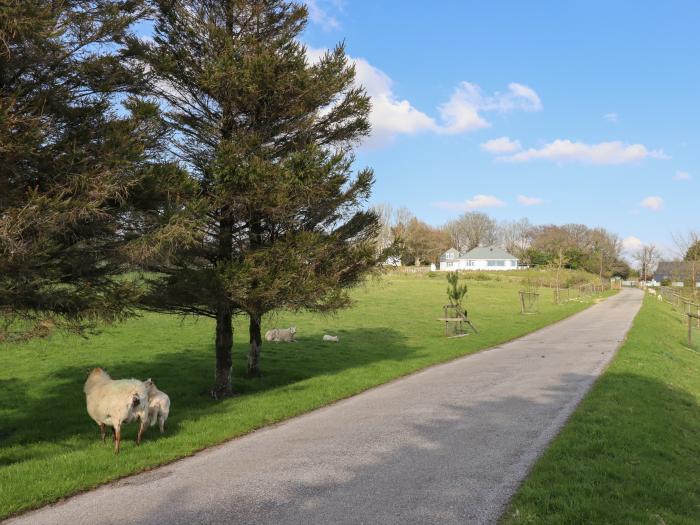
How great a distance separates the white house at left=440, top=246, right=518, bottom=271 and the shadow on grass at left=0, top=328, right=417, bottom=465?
96.0m

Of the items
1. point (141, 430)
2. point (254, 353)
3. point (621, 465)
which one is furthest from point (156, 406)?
point (621, 465)

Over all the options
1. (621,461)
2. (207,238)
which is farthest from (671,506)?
(207,238)

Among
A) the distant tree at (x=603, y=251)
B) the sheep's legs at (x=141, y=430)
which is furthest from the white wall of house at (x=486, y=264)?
the sheep's legs at (x=141, y=430)

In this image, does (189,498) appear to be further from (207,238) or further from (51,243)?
(207,238)

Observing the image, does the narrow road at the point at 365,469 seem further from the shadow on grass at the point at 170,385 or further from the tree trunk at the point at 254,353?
the tree trunk at the point at 254,353

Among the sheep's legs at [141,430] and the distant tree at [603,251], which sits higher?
the distant tree at [603,251]

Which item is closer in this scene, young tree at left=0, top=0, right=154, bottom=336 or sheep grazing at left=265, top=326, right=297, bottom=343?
young tree at left=0, top=0, right=154, bottom=336

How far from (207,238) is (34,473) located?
573 centimetres

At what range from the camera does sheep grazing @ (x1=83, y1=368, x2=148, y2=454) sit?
285 inches

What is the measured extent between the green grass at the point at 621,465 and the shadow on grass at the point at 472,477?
0.02m

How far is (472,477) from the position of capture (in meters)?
5.79

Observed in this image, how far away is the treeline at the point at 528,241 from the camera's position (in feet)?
313

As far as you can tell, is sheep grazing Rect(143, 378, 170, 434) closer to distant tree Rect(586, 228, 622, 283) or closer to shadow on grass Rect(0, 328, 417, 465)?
shadow on grass Rect(0, 328, 417, 465)

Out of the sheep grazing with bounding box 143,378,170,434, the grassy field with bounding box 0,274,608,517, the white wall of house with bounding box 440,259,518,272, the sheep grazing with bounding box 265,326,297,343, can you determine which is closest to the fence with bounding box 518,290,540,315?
the grassy field with bounding box 0,274,608,517
